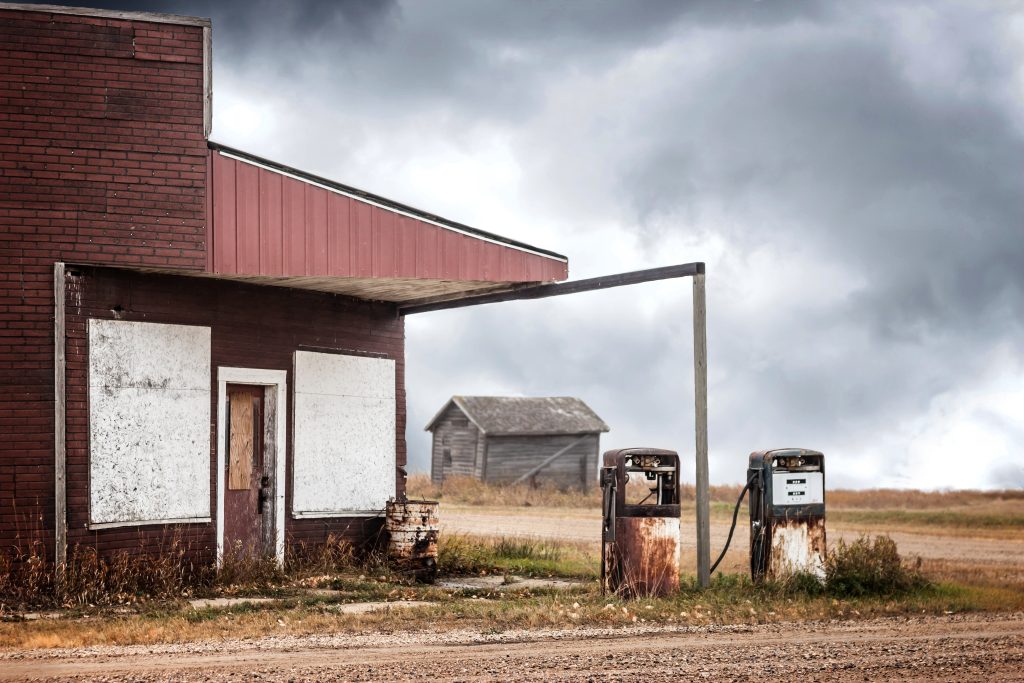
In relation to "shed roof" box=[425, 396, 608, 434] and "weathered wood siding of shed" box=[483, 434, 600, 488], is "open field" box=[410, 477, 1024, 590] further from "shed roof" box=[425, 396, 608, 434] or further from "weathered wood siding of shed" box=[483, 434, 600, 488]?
"shed roof" box=[425, 396, 608, 434]

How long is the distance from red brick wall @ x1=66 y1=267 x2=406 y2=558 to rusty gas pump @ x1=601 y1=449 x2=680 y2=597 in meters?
4.56

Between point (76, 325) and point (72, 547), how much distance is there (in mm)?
2408

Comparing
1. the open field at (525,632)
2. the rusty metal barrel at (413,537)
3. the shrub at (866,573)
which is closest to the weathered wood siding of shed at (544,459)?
the open field at (525,632)

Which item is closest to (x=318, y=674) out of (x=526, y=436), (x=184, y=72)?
(x=184, y=72)

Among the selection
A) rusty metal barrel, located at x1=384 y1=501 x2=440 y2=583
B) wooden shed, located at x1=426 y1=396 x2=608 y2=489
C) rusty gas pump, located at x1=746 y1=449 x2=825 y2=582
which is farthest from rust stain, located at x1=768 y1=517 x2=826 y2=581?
wooden shed, located at x1=426 y1=396 x2=608 y2=489

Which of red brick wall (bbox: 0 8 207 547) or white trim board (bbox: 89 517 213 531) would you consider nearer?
red brick wall (bbox: 0 8 207 547)

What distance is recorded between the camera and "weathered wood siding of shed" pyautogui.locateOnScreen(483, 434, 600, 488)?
134ft

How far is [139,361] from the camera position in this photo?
12789 millimetres

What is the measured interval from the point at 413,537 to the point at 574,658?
22.0 feet

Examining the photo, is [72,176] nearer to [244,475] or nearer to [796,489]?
[244,475]

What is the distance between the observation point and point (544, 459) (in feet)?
136

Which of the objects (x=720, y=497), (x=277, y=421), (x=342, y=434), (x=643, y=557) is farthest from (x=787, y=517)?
(x=720, y=497)

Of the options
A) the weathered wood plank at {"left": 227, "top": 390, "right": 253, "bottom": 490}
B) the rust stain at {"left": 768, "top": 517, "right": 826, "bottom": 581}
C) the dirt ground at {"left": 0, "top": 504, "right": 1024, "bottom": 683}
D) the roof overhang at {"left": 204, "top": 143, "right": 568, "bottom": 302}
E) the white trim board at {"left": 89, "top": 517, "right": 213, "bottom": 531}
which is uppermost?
the roof overhang at {"left": 204, "top": 143, "right": 568, "bottom": 302}

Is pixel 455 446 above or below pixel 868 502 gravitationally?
above
